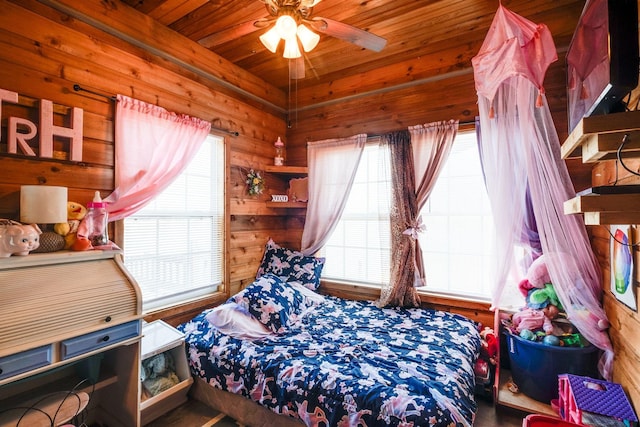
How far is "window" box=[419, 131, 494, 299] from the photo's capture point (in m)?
2.62

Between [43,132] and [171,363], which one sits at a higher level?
[43,132]

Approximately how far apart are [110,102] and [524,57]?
2.61 metres

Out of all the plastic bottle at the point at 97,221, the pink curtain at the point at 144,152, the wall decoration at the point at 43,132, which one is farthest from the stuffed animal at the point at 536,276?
the wall decoration at the point at 43,132

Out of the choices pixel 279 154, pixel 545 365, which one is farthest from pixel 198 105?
pixel 545 365

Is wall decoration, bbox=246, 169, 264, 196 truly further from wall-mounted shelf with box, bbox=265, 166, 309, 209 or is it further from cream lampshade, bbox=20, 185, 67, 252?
cream lampshade, bbox=20, 185, 67, 252

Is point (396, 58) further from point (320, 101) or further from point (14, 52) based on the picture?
point (14, 52)

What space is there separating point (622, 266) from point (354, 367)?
152 cm

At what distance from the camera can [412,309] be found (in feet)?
8.98

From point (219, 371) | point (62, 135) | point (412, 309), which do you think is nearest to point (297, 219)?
point (412, 309)

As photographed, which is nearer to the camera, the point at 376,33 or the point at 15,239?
the point at 15,239

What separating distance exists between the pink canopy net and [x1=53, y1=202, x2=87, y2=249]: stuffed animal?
101 inches

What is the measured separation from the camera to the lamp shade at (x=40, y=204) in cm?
156

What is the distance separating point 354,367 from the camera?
5.59 feet

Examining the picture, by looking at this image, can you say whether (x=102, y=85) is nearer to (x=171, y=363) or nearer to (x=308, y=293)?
(x=171, y=363)
